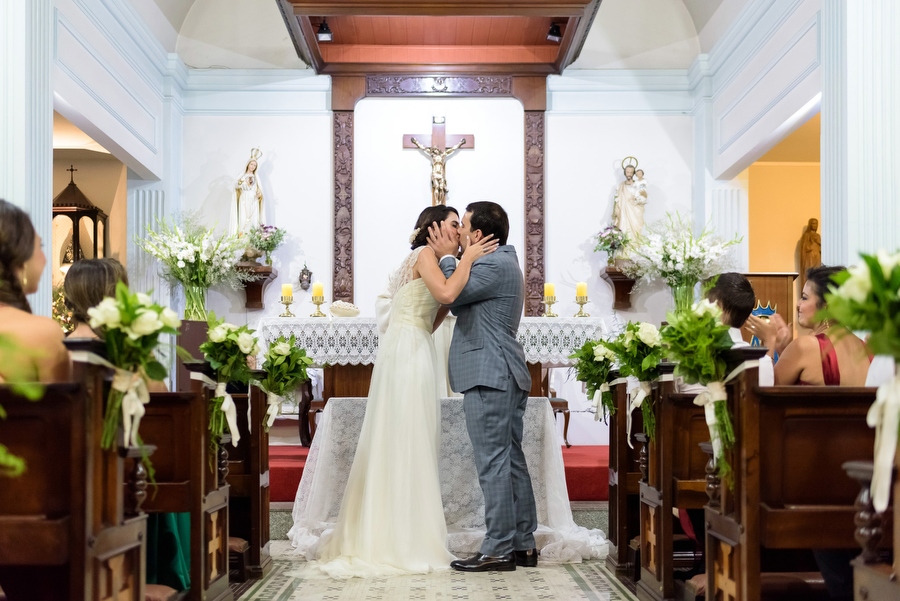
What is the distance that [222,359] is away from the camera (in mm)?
3990

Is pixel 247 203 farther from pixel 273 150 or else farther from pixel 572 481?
pixel 572 481

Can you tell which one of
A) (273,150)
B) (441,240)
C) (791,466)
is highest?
(273,150)

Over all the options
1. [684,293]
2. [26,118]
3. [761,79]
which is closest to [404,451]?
[26,118]

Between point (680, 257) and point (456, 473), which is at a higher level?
point (680, 257)

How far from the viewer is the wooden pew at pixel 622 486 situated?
473 centimetres

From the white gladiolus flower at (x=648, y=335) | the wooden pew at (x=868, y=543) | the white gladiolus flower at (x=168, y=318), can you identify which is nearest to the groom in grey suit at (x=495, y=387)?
the white gladiolus flower at (x=648, y=335)

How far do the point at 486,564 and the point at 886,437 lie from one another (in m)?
2.83

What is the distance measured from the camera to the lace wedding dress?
15.1 feet

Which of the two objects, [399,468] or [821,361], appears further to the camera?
[399,468]

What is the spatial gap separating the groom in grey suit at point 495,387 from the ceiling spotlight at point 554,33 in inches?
190

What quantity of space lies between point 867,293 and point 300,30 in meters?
7.43

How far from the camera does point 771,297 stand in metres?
8.93

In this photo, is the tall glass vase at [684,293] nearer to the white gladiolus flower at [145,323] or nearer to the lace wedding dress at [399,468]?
the lace wedding dress at [399,468]

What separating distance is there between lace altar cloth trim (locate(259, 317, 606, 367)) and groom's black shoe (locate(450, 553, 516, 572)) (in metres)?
2.05
